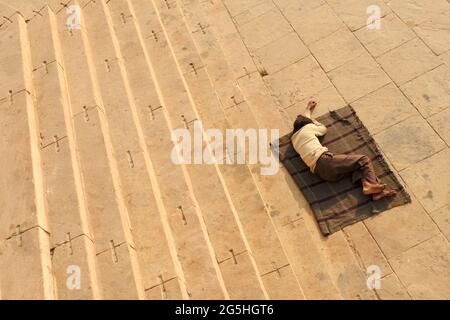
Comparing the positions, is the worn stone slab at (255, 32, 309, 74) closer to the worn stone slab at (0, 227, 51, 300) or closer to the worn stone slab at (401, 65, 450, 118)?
the worn stone slab at (401, 65, 450, 118)

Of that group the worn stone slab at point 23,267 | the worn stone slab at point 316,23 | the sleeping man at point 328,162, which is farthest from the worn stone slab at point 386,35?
the worn stone slab at point 23,267

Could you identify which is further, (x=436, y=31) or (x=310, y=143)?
(x=436, y=31)

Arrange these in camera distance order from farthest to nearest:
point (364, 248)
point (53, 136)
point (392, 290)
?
point (53, 136) → point (364, 248) → point (392, 290)

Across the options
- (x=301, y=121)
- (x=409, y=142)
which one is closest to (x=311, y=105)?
(x=301, y=121)

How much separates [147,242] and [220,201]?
1.18 metres

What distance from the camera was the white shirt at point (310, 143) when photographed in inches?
298

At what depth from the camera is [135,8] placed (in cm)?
1011

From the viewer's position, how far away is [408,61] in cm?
866

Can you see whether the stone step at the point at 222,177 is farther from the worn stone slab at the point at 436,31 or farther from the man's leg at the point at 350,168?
the worn stone slab at the point at 436,31

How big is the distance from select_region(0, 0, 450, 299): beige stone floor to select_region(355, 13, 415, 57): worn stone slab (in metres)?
0.03

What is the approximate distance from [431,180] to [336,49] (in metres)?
3.04

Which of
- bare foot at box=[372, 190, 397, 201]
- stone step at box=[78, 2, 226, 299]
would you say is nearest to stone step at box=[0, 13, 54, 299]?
stone step at box=[78, 2, 226, 299]

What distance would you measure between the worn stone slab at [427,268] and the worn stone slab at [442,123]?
166cm

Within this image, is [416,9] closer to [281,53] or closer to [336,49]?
[336,49]
